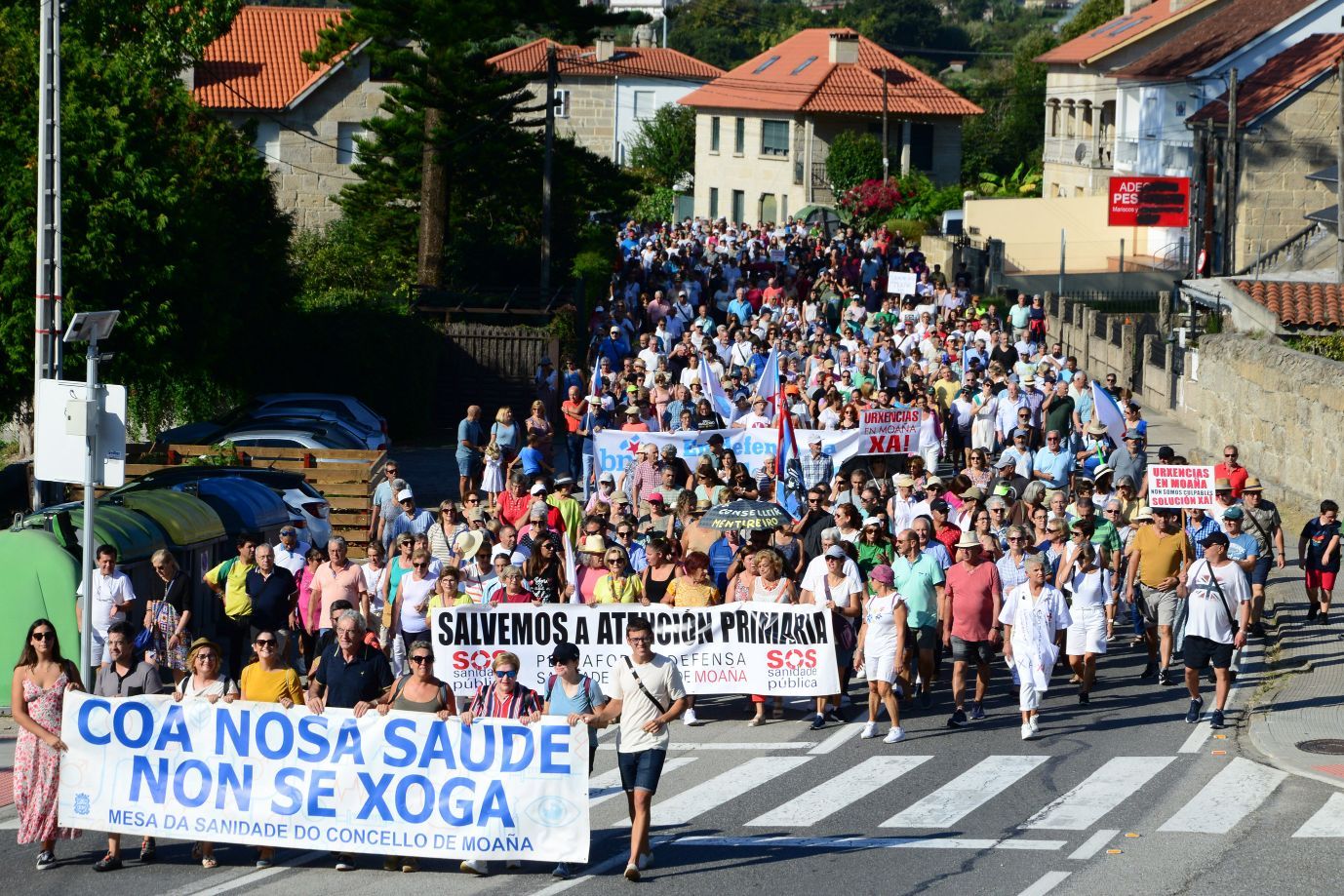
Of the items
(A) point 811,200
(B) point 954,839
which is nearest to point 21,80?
(B) point 954,839

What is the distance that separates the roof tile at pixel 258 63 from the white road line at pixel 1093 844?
160ft

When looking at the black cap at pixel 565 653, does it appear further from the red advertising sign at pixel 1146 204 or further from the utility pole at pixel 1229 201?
the red advertising sign at pixel 1146 204

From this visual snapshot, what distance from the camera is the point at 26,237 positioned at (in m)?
24.7

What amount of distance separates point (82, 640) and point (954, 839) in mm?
6412

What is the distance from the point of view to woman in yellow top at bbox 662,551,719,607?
15023mm

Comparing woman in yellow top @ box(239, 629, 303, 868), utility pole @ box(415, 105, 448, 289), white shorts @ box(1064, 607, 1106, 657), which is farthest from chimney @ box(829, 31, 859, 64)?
woman in yellow top @ box(239, 629, 303, 868)

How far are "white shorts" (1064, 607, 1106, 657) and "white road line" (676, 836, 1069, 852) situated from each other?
3.99 meters

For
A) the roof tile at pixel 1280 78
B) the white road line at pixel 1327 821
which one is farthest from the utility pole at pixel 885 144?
the white road line at pixel 1327 821

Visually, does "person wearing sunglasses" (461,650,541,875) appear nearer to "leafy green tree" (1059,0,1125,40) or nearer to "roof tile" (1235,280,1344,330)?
"roof tile" (1235,280,1344,330)

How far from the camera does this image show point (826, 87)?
3036 inches

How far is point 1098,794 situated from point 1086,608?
283cm

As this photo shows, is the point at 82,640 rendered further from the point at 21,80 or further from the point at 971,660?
the point at 21,80

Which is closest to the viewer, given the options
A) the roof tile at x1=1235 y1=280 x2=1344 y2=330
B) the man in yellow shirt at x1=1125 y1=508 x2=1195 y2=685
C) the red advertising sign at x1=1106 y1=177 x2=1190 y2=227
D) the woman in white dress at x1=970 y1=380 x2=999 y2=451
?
the man in yellow shirt at x1=1125 y1=508 x2=1195 y2=685

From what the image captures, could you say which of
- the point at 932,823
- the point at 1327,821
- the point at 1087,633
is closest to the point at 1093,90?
the point at 1087,633
